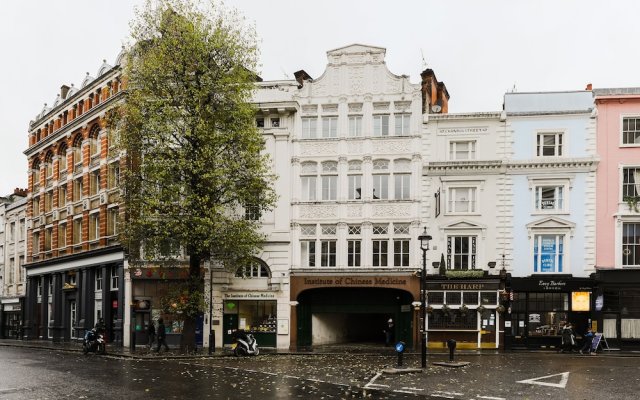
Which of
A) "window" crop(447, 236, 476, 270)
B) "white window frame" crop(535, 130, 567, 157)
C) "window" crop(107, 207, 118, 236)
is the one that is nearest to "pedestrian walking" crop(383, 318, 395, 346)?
"window" crop(447, 236, 476, 270)

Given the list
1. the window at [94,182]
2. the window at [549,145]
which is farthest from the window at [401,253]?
the window at [94,182]

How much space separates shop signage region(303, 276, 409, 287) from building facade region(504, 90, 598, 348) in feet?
20.7

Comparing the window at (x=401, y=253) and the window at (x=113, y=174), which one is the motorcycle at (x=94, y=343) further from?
the window at (x=401, y=253)

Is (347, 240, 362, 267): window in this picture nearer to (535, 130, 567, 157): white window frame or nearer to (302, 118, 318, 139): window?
(302, 118, 318, 139): window

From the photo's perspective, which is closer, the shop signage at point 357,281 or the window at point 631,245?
the window at point 631,245

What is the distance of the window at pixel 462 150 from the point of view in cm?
4238

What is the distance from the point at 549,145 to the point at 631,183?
4804mm

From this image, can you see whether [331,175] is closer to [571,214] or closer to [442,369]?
[571,214]

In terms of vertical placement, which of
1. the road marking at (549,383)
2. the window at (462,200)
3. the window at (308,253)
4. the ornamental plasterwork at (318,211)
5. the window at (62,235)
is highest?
the window at (462,200)

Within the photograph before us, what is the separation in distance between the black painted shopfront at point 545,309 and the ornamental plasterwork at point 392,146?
9.63 m

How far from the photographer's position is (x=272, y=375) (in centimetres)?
2620

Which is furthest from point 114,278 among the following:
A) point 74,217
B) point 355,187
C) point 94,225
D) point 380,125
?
point 380,125

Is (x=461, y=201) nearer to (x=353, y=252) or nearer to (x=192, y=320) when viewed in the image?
(x=353, y=252)

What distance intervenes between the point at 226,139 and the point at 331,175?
8560mm
